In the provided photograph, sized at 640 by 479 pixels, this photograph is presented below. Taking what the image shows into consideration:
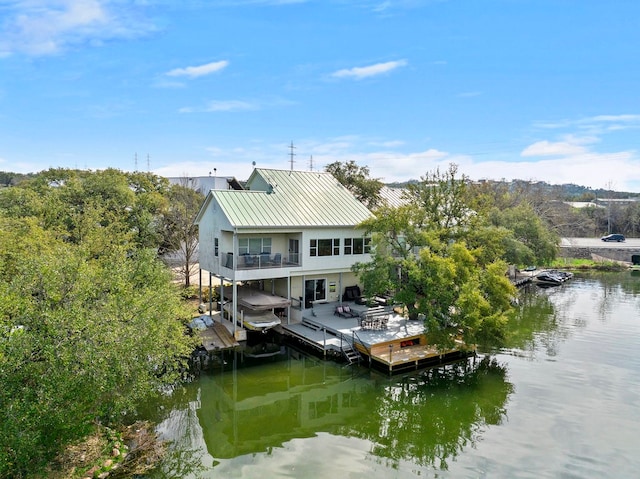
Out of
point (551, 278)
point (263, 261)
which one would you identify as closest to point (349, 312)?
point (263, 261)

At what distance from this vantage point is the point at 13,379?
8.49 m

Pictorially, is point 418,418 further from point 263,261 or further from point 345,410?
point 263,261

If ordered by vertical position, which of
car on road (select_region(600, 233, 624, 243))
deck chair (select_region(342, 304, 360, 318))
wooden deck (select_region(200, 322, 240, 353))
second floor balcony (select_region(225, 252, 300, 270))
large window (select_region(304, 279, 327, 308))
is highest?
second floor balcony (select_region(225, 252, 300, 270))

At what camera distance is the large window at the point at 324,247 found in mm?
23625

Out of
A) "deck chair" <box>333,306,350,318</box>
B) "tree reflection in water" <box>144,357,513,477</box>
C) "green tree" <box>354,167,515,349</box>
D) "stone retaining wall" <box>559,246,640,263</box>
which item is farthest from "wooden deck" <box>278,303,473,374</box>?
"stone retaining wall" <box>559,246,640,263</box>

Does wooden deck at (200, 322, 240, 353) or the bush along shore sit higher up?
wooden deck at (200, 322, 240, 353)

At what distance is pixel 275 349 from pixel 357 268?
19.7ft

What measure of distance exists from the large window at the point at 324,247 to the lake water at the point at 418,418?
592 cm

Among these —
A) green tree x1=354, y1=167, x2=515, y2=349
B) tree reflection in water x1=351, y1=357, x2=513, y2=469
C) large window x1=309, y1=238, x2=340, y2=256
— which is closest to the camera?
tree reflection in water x1=351, y1=357, x2=513, y2=469

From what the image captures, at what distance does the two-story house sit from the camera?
2180cm

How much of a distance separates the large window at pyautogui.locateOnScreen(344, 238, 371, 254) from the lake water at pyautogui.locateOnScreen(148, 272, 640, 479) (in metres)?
7.33

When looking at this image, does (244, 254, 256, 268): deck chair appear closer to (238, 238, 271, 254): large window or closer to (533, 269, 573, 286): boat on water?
(238, 238, 271, 254): large window

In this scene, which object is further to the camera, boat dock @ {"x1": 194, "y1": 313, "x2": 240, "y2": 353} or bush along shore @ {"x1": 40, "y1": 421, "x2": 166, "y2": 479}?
boat dock @ {"x1": 194, "y1": 313, "x2": 240, "y2": 353}

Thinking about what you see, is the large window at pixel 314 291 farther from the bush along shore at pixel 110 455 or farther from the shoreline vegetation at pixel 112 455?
the bush along shore at pixel 110 455
